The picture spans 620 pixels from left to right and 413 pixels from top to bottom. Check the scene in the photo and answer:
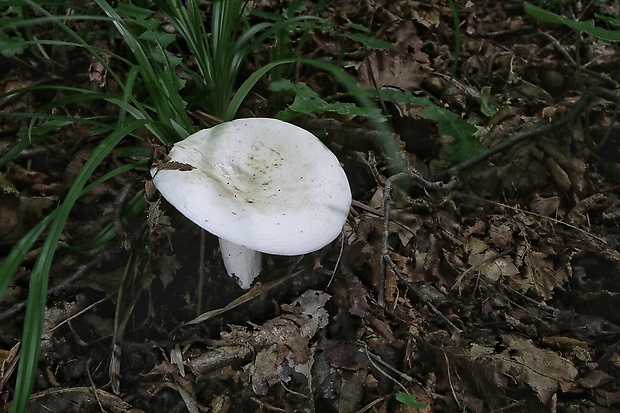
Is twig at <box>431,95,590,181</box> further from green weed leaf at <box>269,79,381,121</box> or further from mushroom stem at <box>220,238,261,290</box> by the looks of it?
mushroom stem at <box>220,238,261,290</box>

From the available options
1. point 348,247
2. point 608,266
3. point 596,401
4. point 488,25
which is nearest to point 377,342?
point 348,247

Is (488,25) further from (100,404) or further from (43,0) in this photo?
(100,404)

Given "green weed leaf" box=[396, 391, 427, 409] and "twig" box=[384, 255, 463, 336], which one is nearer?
"green weed leaf" box=[396, 391, 427, 409]

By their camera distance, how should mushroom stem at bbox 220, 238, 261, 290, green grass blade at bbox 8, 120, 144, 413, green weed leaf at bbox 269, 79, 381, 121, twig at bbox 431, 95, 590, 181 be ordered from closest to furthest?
green grass blade at bbox 8, 120, 144, 413, green weed leaf at bbox 269, 79, 381, 121, mushroom stem at bbox 220, 238, 261, 290, twig at bbox 431, 95, 590, 181

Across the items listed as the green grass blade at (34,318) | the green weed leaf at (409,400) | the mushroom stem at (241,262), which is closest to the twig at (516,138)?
the mushroom stem at (241,262)

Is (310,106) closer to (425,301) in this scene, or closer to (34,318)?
(425,301)

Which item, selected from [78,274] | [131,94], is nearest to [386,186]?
[131,94]

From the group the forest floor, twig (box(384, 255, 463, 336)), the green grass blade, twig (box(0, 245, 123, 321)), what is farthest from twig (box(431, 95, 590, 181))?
the green grass blade
